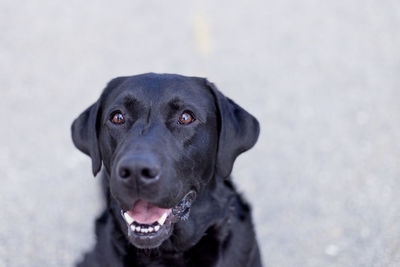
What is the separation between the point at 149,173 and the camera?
109 inches

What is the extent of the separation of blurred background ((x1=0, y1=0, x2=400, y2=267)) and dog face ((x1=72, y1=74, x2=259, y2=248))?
1.32 metres

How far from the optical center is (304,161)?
18.7 ft

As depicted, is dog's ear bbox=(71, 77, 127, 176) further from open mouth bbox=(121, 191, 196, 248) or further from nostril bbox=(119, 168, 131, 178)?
nostril bbox=(119, 168, 131, 178)

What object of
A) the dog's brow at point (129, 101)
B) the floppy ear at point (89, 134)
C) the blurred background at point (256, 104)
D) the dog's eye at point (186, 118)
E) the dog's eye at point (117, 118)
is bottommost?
the blurred background at point (256, 104)

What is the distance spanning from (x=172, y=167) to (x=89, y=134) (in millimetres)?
736

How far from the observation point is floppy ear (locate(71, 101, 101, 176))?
3375mm

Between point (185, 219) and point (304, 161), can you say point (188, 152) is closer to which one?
point (185, 219)

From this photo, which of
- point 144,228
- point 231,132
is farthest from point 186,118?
point 144,228

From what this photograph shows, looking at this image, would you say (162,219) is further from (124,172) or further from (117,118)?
(117,118)

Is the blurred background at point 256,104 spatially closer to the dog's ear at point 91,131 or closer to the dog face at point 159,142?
the dog face at point 159,142

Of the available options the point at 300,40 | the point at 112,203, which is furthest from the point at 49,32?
the point at 112,203

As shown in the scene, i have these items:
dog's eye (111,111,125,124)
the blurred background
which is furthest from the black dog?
the blurred background

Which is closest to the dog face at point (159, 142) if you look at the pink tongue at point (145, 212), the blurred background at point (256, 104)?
the pink tongue at point (145, 212)

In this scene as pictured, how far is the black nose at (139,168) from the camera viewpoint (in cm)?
272
